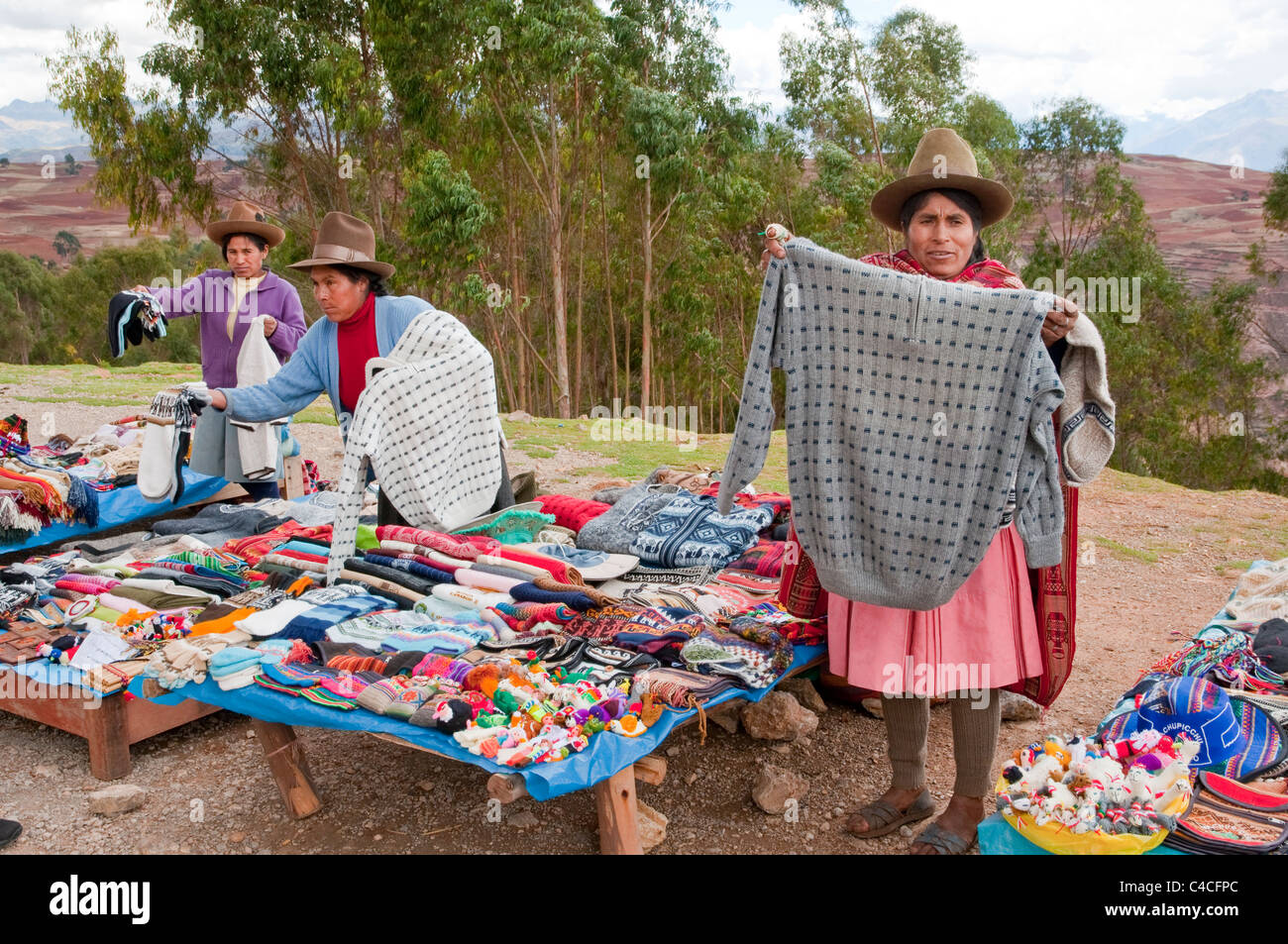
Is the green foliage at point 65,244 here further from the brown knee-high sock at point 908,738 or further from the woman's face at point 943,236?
the brown knee-high sock at point 908,738

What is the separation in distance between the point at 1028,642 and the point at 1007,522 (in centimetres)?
36

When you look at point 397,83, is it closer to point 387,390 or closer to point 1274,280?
point 387,390

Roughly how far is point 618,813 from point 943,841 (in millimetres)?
904

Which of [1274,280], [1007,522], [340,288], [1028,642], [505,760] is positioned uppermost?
[1274,280]

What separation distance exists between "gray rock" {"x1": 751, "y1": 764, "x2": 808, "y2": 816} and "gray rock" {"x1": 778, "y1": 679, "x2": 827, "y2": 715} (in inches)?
25.4

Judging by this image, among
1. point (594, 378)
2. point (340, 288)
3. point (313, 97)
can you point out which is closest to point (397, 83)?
point (313, 97)

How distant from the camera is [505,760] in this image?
99.7 inches

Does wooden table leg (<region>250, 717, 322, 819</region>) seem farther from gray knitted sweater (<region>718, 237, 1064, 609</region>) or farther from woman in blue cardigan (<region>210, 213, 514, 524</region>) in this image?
gray knitted sweater (<region>718, 237, 1064, 609</region>)

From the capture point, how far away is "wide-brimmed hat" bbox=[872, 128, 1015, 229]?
2.78 m

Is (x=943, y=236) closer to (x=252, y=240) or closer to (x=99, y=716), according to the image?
(x=99, y=716)

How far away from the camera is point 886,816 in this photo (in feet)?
9.62

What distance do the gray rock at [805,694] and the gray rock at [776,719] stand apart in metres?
0.23

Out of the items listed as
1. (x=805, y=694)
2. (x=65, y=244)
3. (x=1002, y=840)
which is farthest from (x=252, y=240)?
(x=65, y=244)

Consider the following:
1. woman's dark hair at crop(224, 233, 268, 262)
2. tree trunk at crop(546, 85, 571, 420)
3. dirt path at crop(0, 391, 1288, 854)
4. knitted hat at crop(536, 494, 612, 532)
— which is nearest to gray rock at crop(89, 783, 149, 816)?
dirt path at crop(0, 391, 1288, 854)
